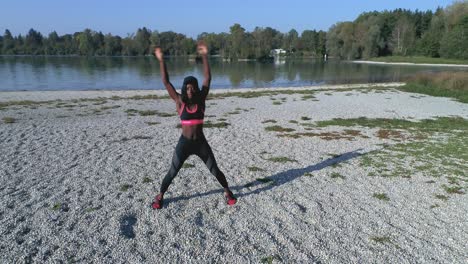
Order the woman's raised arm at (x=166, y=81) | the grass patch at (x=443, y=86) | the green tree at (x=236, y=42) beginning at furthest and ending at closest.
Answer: the green tree at (x=236, y=42) < the grass patch at (x=443, y=86) < the woman's raised arm at (x=166, y=81)

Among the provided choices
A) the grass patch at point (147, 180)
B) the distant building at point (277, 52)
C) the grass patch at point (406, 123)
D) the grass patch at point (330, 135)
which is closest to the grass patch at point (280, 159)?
the grass patch at point (330, 135)

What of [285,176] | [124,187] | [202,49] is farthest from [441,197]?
[124,187]

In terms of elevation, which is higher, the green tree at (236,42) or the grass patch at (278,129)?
the green tree at (236,42)

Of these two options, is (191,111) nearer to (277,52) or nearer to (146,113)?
(146,113)

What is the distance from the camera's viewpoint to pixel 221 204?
22.1ft

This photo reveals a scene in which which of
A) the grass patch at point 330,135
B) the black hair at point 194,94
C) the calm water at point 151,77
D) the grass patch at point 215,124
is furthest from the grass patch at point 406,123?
the calm water at point 151,77

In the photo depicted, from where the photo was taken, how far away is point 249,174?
27.8 feet

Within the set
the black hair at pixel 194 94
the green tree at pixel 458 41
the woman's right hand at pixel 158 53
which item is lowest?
the black hair at pixel 194 94

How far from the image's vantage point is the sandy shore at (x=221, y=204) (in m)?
5.13

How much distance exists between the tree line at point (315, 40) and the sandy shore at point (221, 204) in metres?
93.4

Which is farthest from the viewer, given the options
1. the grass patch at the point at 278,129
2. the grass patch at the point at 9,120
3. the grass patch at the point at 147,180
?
the grass patch at the point at 9,120

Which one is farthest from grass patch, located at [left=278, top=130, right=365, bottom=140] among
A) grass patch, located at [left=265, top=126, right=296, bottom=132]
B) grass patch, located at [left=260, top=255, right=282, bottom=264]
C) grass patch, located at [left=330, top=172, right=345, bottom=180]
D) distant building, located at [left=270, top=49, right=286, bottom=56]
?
distant building, located at [left=270, top=49, right=286, bottom=56]

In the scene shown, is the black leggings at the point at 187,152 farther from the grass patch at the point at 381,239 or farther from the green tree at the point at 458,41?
the green tree at the point at 458,41

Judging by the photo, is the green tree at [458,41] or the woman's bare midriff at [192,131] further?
the green tree at [458,41]
